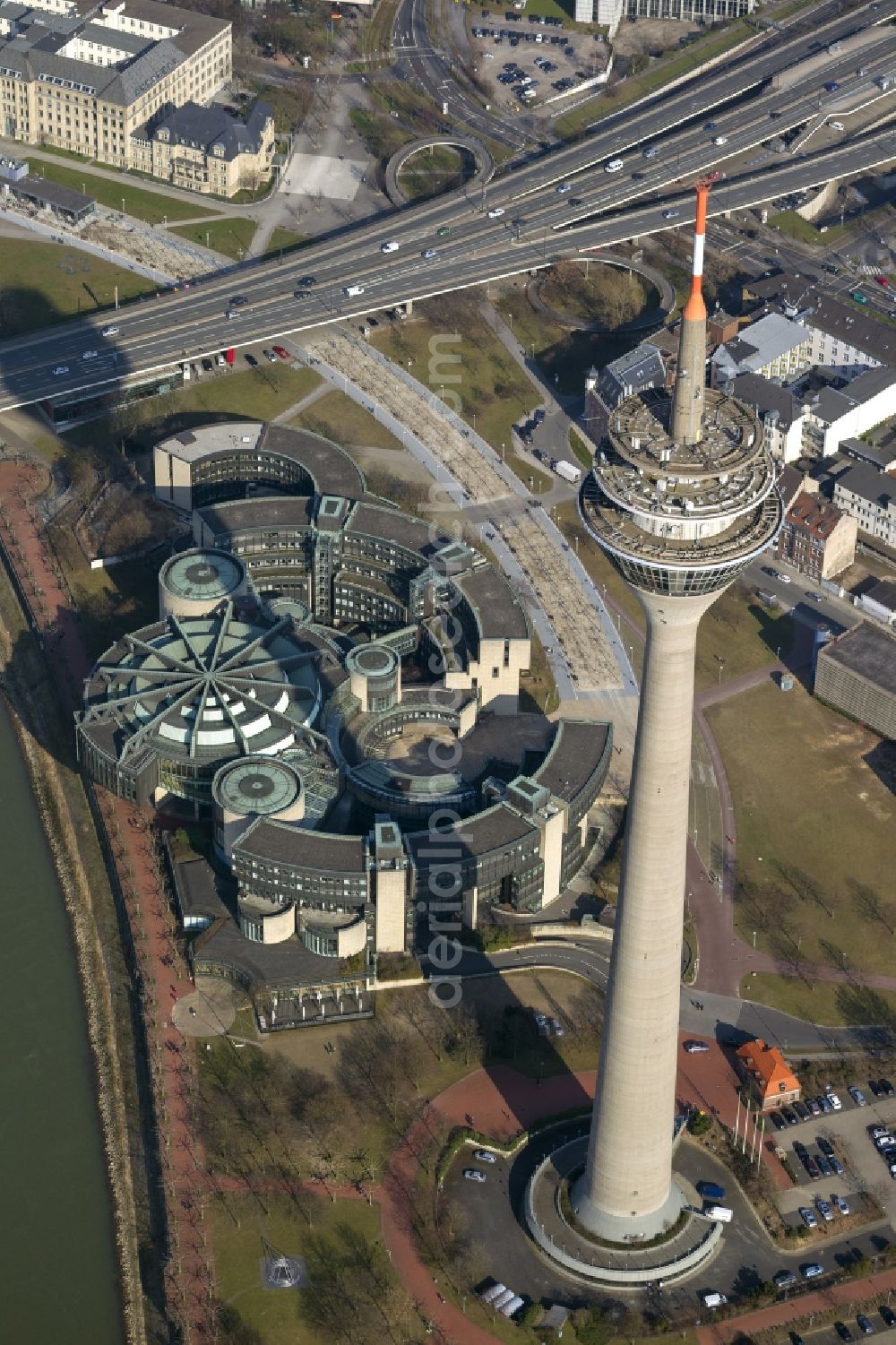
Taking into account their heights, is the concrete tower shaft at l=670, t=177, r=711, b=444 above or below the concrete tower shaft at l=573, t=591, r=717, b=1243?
above

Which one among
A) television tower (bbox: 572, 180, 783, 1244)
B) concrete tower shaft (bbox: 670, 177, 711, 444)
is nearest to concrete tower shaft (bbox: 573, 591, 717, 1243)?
television tower (bbox: 572, 180, 783, 1244)

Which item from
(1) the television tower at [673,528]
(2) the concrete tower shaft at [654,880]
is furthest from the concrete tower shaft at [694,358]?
(2) the concrete tower shaft at [654,880]

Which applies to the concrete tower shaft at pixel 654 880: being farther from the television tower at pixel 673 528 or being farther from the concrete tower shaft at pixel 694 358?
the concrete tower shaft at pixel 694 358

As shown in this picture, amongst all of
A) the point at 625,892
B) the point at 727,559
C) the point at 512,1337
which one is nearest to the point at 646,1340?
the point at 512,1337

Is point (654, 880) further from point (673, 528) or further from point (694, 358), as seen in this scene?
point (694, 358)

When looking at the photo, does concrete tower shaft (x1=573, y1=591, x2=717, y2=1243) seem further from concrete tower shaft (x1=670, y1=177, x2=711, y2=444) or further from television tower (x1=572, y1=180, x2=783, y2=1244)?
concrete tower shaft (x1=670, y1=177, x2=711, y2=444)

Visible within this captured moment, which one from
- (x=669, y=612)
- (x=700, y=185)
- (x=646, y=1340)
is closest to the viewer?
(x=700, y=185)

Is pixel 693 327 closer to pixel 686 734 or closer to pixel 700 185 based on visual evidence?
pixel 700 185

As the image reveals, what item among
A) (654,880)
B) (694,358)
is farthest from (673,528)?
(654,880)
